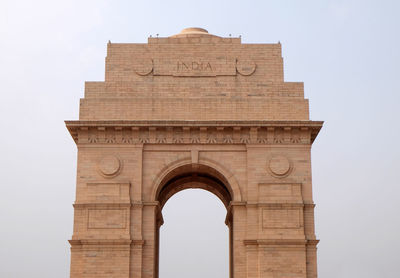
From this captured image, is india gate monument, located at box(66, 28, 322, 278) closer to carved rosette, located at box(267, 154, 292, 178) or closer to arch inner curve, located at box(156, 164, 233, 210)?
carved rosette, located at box(267, 154, 292, 178)

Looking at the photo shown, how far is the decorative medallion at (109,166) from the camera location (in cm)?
3484

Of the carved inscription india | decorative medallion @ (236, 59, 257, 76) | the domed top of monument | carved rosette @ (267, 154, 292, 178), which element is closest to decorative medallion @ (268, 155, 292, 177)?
carved rosette @ (267, 154, 292, 178)

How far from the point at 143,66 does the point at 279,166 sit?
829cm

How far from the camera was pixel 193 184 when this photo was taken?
4084 centimetres

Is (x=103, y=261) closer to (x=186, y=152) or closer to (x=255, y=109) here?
(x=186, y=152)

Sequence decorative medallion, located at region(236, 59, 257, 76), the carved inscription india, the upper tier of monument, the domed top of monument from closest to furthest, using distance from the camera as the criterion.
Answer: the upper tier of monument → decorative medallion, located at region(236, 59, 257, 76) → the carved inscription india → the domed top of monument

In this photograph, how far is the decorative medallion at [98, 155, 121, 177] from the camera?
114 ft

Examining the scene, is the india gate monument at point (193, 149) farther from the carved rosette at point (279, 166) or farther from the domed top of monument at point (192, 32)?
the domed top of monument at point (192, 32)

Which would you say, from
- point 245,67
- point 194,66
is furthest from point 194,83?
point 245,67

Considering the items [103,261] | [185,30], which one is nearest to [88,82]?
[185,30]

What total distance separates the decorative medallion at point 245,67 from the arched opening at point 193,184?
5.09 meters

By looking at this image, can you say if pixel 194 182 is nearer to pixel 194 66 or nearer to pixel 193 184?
pixel 193 184

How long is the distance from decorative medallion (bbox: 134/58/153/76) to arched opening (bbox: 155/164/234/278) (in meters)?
5.11

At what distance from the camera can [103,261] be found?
3344cm
